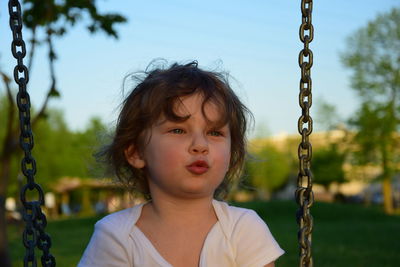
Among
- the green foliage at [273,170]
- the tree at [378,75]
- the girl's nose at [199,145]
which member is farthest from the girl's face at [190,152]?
the green foliage at [273,170]

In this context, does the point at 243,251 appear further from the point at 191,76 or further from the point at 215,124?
the point at 191,76

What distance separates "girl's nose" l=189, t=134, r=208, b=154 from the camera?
2.45m

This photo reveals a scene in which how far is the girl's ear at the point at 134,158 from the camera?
2.77 metres

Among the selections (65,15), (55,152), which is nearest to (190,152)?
(65,15)

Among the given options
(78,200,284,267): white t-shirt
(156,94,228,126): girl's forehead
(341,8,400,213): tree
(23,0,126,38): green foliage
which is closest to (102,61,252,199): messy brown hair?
(156,94,228,126): girl's forehead

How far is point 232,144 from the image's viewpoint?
2.91 m

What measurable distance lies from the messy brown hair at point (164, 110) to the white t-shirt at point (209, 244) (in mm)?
330

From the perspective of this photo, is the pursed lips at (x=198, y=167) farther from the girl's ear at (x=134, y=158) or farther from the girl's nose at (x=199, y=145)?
the girl's ear at (x=134, y=158)

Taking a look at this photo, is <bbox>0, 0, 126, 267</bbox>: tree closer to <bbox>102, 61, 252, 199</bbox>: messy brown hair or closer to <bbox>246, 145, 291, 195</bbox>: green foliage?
<bbox>102, 61, 252, 199</bbox>: messy brown hair

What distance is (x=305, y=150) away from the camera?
2541 mm

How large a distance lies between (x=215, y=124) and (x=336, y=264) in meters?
5.80

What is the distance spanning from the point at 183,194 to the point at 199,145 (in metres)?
0.25

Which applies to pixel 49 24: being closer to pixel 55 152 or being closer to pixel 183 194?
pixel 183 194

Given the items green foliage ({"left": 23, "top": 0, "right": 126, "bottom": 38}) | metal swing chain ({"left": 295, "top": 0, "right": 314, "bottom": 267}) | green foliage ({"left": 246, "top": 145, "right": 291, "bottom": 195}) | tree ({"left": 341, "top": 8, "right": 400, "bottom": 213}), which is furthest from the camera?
green foliage ({"left": 246, "top": 145, "right": 291, "bottom": 195})
